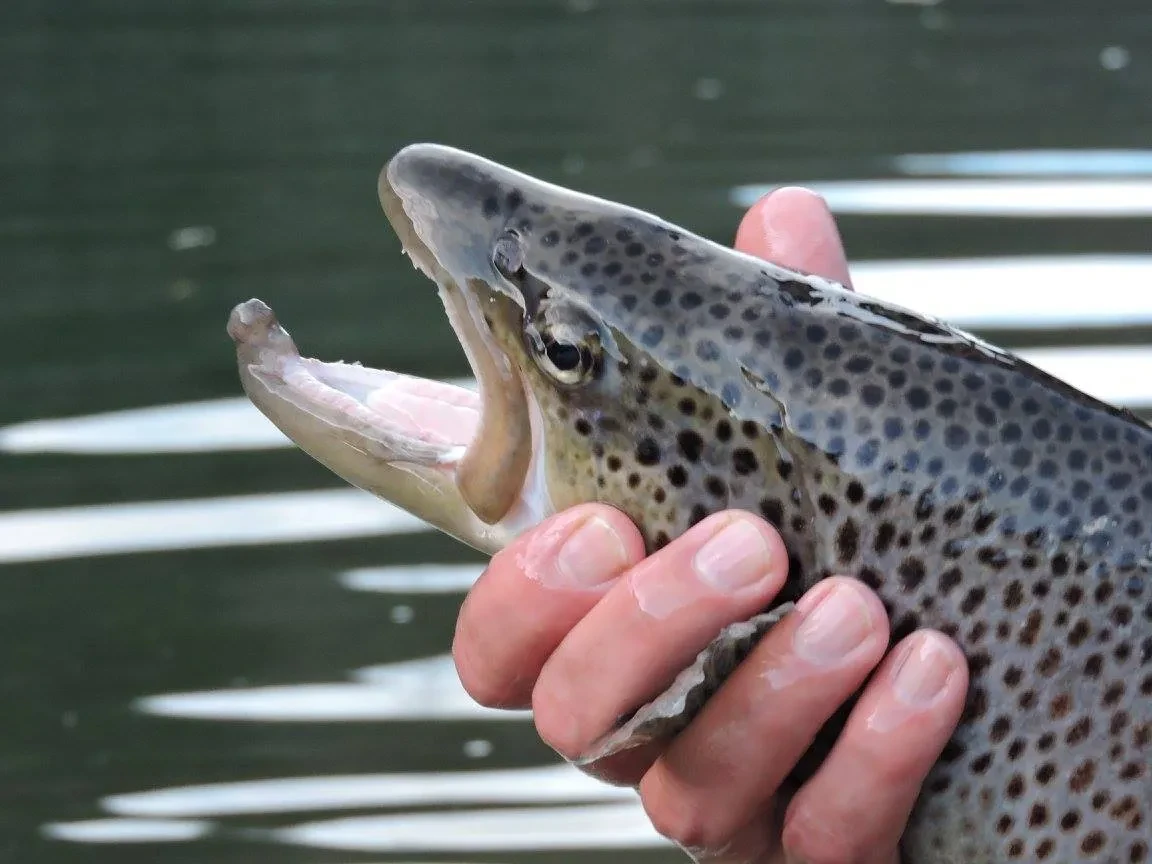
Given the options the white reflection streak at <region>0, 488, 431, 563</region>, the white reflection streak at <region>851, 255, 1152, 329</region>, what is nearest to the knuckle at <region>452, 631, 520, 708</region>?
the white reflection streak at <region>0, 488, 431, 563</region>

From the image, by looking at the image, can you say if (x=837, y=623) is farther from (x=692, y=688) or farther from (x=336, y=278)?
(x=336, y=278)

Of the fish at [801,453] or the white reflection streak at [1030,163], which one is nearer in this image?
the fish at [801,453]

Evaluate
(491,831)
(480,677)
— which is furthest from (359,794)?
(480,677)

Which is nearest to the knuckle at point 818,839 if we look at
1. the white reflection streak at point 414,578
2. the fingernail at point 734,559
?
the fingernail at point 734,559

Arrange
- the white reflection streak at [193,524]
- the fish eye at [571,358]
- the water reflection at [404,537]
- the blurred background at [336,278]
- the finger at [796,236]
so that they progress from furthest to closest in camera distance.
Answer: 1. the white reflection streak at [193,524]
2. the blurred background at [336,278]
3. the water reflection at [404,537]
4. the finger at [796,236]
5. the fish eye at [571,358]

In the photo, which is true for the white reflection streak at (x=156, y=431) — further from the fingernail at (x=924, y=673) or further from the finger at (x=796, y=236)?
the fingernail at (x=924, y=673)

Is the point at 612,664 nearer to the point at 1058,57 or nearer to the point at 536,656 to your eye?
the point at 536,656
